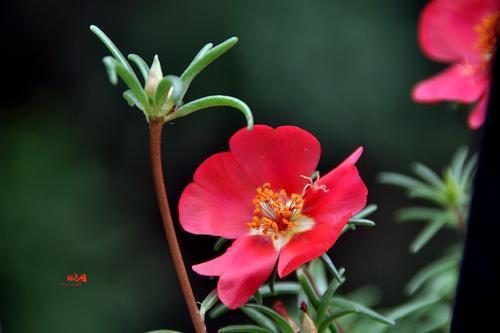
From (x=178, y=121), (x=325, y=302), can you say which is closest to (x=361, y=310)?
(x=325, y=302)

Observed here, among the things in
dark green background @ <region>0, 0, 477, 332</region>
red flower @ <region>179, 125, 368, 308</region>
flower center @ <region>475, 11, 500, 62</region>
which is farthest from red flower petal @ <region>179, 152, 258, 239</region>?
dark green background @ <region>0, 0, 477, 332</region>

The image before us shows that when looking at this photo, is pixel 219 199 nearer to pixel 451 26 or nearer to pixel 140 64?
pixel 140 64

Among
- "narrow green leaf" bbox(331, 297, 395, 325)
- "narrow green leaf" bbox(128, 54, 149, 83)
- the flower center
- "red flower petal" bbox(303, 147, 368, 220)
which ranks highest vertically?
"narrow green leaf" bbox(128, 54, 149, 83)

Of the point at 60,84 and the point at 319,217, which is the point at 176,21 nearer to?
the point at 60,84

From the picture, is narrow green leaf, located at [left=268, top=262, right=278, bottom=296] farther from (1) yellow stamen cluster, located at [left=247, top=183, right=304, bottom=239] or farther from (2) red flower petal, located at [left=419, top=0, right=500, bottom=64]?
(2) red flower petal, located at [left=419, top=0, right=500, bottom=64]

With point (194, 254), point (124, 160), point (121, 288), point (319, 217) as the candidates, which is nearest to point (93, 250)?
point (121, 288)

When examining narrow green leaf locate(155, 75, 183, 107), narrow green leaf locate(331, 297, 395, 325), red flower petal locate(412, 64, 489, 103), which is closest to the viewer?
narrow green leaf locate(155, 75, 183, 107)

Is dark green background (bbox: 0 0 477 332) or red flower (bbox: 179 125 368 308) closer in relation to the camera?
red flower (bbox: 179 125 368 308)
